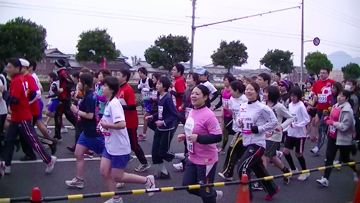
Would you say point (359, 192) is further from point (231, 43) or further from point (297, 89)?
point (231, 43)

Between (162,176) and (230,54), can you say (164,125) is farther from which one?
(230,54)

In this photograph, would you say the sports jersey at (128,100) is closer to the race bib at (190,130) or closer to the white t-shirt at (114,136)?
the white t-shirt at (114,136)

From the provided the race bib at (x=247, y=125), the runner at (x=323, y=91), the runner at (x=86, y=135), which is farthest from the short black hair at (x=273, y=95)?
the runner at (x=323, y=91)

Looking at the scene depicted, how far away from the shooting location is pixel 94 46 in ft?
143

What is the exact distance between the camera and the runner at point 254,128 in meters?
5.63

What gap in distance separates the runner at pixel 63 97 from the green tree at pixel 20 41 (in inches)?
1267

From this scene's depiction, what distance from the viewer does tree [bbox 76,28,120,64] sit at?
43.6 meters

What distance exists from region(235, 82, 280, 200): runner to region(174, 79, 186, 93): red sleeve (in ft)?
10.4

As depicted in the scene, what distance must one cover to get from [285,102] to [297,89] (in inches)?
68.9

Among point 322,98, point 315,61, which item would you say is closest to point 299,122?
point 322,98

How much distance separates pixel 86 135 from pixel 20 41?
126ft

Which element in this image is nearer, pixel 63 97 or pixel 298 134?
pixel 298 134

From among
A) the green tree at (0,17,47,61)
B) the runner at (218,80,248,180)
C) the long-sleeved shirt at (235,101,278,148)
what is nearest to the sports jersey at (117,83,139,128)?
the runner at (218,80,248,180)

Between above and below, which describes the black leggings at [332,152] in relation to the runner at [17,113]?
below
